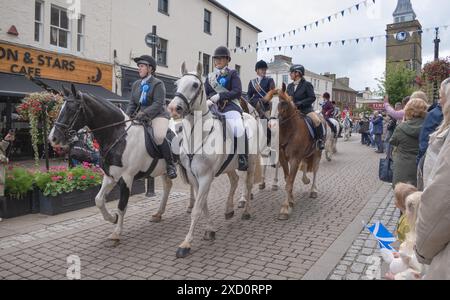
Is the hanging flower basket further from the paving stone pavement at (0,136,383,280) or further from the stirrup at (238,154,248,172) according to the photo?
the stirrup at (238,154,248,172)

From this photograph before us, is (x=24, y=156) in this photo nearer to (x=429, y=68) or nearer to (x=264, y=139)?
(x=264, y=139)

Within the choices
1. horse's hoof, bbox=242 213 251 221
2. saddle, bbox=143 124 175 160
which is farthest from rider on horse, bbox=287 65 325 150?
saddle, bbox=143 124 175 160

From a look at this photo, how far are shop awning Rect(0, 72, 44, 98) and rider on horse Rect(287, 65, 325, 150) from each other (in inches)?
374

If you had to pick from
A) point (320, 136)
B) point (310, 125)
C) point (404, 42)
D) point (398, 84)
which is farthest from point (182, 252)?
point (404, 42)

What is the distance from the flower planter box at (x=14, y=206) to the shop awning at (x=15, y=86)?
699cm

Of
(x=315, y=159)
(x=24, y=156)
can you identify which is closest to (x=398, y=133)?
(x=315, y=159)

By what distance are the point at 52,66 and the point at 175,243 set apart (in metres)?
12.8

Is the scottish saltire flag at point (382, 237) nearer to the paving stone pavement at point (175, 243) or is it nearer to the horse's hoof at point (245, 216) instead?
the paving stone pavement at point (175, 243)

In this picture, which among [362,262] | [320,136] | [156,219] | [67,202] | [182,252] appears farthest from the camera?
[320,136]

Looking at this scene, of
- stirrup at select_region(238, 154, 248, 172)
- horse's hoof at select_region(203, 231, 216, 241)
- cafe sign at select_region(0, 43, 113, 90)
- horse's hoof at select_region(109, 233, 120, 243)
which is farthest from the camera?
cafe sign at select_region(0, 43, 113, 90)

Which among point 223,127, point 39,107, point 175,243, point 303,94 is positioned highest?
point 303,94

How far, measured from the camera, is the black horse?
17.0 feet

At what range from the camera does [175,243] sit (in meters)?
5.42

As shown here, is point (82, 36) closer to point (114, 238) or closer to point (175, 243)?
point (114, 238)
